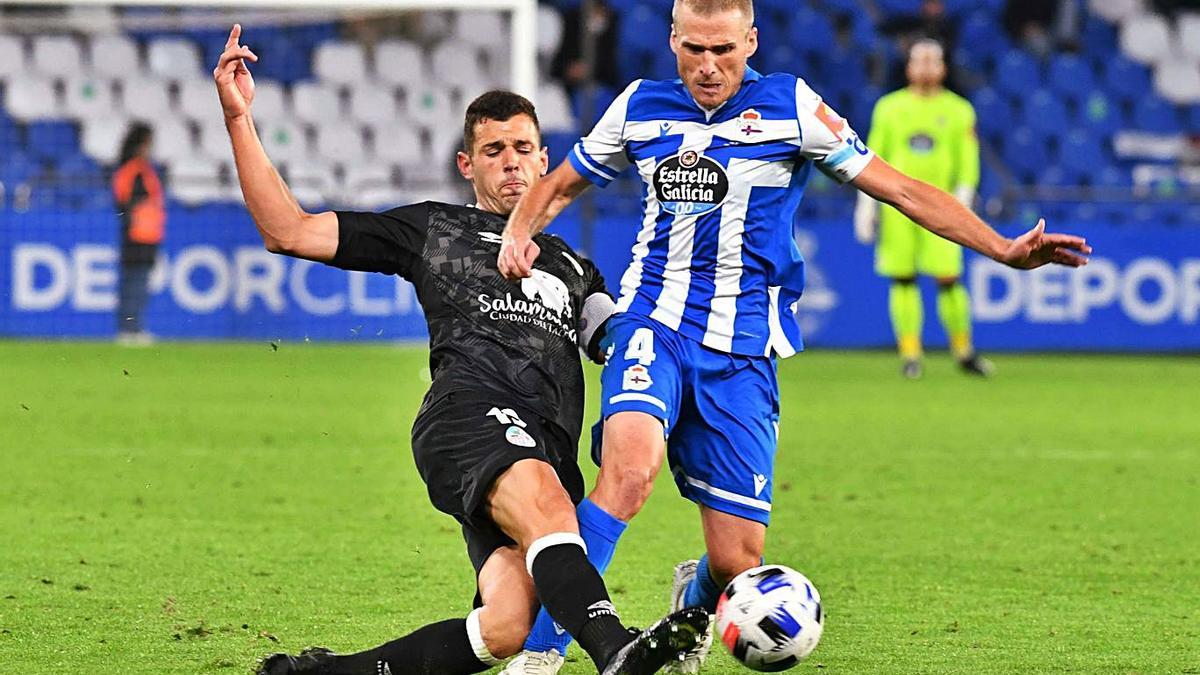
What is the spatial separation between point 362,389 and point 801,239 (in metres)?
4.81

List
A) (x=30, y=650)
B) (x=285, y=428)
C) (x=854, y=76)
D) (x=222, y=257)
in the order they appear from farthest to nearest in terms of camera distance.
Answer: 1. (x=854, y=76)
2. (x=222, y=257)
3. (x=285, y=428)
4. (x=30, y=650)

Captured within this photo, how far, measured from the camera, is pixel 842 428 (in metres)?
10.6

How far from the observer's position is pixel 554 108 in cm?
1864

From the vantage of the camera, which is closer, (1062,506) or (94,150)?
(1062,506)

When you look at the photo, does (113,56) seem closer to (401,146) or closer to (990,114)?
(401,146)

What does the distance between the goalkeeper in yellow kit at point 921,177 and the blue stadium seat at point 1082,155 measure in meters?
6.67

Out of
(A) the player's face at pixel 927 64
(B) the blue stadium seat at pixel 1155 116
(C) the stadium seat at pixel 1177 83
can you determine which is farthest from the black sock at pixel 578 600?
(C) the stadium seat at pixel 1177 83

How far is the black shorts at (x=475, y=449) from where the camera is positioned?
168 inches

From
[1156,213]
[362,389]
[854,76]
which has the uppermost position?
[854,76]

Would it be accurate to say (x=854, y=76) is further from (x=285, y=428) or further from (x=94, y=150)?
(x=285, y=428)

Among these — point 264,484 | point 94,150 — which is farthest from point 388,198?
point 264,484

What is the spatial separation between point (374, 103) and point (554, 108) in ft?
8.14

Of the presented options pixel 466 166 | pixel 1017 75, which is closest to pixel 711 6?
pixel 466 166

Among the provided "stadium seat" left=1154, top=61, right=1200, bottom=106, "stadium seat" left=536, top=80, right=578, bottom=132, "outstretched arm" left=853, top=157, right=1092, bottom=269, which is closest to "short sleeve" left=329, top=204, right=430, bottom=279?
"outstretched arm" left=853, top=157, right=1092, bottom=269
